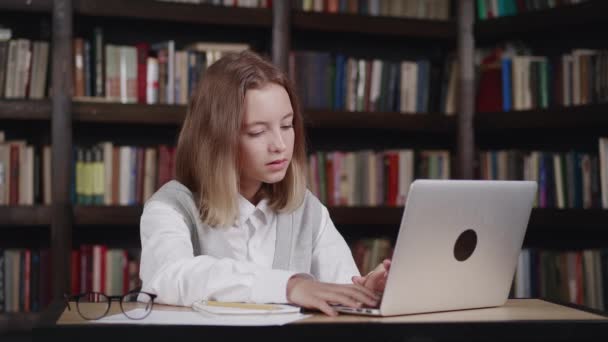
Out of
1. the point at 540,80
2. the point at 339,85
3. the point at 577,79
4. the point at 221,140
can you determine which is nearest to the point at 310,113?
the point at 339,85

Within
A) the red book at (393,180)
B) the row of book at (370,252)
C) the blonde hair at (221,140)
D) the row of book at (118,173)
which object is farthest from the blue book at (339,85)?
the blonde hair at (221,140)

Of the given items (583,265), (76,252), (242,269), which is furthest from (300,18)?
(242,269)

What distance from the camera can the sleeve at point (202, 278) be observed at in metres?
1.24

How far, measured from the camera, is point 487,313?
1.22 m

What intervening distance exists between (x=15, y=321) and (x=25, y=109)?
2.40 ft

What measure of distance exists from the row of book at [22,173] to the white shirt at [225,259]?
1422 mm

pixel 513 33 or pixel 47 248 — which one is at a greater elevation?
pixel 513 33

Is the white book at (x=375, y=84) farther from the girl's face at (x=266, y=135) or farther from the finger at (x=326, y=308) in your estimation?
the finger at (x=326, y=308)

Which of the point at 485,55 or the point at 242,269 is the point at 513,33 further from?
the point at 242,269

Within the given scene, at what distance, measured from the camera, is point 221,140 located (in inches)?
59.6

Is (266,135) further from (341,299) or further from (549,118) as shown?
(549,118)

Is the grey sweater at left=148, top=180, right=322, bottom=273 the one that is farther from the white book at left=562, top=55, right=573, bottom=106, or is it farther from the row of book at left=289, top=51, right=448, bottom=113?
the white book at left=562, top=55, right=573, bottom=106

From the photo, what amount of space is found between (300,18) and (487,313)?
2001 millimetres

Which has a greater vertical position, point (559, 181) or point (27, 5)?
point (27, 5)
